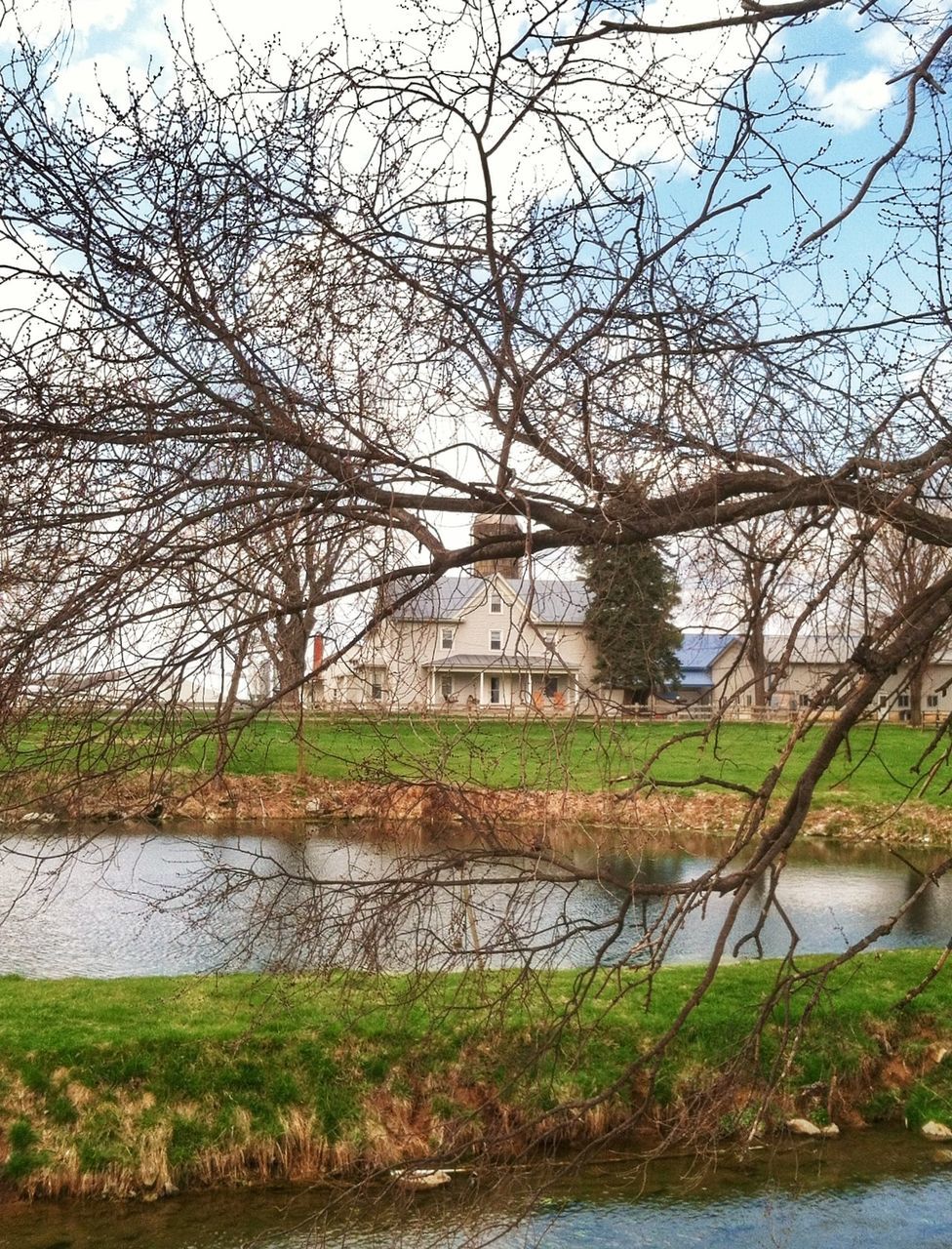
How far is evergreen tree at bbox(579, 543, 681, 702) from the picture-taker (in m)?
3.96

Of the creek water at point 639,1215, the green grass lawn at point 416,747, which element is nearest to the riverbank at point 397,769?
the green grass lawn at point 416,747

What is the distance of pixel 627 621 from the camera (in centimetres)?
396

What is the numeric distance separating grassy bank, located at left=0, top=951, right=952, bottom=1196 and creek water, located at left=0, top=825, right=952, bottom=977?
0.57 m

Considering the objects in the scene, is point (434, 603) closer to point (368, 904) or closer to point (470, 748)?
point (470, 748)

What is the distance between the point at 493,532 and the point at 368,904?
1.26 meters

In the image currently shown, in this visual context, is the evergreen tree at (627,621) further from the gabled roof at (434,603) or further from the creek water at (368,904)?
the creek water at (368,904)

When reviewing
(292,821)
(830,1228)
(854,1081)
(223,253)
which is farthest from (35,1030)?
(223,253)

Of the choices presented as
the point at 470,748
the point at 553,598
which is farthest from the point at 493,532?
the point at 470,748

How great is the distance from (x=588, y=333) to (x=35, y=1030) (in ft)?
20.5

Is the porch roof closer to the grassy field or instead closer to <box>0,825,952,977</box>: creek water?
the grassy field

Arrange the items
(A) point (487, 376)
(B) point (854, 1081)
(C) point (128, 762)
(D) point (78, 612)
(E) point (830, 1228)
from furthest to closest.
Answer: (B) point (854, 1081) < (E) point (830, 1228) < (A) point (487, 376) < (C) point (128, 762) < (D) point (78, 612)

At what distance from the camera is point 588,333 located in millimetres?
3613

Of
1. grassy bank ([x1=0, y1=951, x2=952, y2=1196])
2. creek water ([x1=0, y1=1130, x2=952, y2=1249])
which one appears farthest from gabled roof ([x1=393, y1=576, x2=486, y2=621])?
creek water ([x1=0, y1=1130, x2=952, y2=1249])

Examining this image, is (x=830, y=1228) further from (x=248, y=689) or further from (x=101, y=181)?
→ (x=101, y=181)
